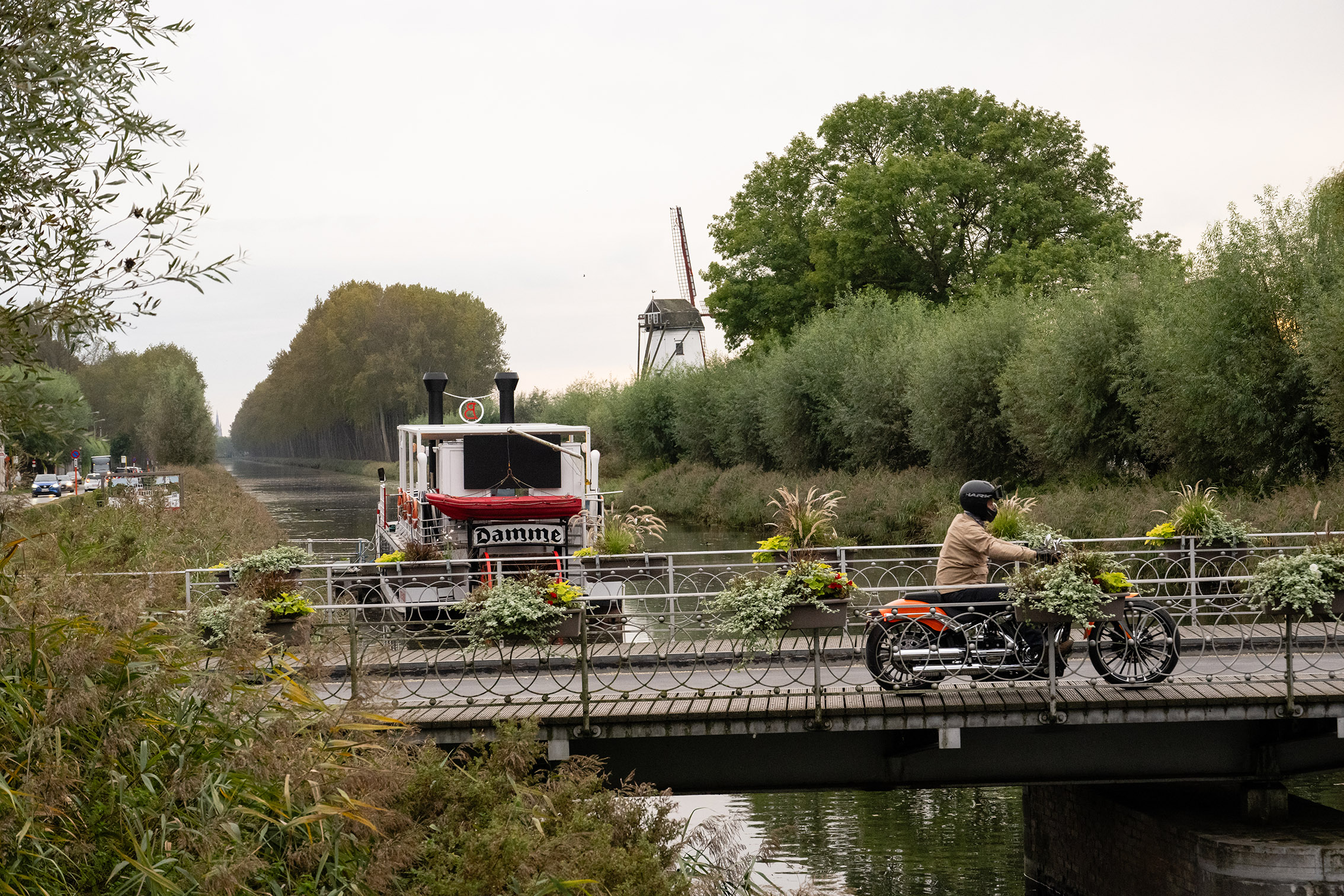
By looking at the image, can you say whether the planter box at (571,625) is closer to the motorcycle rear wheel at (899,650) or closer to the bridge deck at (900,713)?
the bridge deck at (900,713)

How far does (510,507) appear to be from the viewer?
1905 centimetres

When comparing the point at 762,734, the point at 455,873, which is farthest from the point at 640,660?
the point at 455,873

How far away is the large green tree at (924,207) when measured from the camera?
141 ft

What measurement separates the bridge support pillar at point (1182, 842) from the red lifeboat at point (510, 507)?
342 inches

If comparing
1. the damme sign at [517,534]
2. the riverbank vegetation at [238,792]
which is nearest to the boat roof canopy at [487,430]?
the damme sign at [517,534]

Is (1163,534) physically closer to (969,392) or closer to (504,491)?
(504,491)

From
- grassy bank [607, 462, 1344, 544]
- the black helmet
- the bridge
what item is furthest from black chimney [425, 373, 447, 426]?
the black helmet

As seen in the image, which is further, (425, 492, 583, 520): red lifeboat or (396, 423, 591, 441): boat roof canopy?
(396, 423, 591, 441): boat roof canopy

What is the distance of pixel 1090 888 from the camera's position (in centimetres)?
1155

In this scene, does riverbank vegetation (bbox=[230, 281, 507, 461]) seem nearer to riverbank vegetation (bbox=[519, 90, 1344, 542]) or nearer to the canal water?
riverbank vegetation (bbox=[519, 90, 1344, 542])

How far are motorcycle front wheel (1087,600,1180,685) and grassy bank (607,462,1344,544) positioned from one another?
385 centimetres

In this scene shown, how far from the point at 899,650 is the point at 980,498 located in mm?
1331

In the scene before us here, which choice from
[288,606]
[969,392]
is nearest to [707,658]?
[288,606]

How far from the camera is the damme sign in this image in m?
19.3
